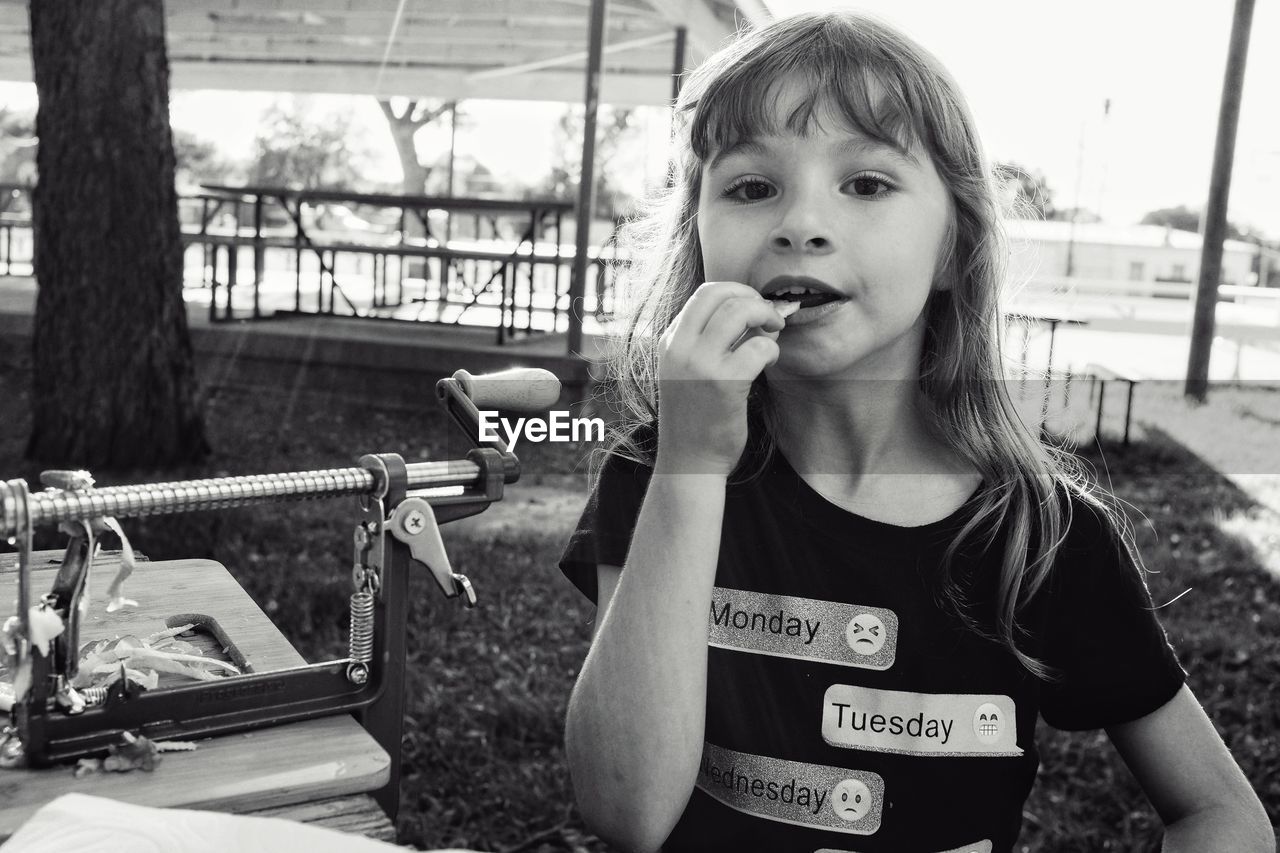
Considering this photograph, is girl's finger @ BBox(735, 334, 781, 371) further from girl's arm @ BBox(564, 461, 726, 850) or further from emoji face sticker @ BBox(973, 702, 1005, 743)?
emoji face sticker @ BBox(973, 702, 1005, 743)

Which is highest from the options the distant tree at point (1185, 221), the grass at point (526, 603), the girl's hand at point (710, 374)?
the distant tree at point (1185, 221)

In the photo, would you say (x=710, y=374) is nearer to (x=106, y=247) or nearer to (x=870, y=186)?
(x=870, y=186)

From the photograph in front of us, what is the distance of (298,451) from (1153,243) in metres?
4.28

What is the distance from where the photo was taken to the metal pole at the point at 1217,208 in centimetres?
520

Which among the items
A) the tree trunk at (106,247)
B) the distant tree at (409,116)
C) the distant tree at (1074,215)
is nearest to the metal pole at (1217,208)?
the distant tree at (1074,215)

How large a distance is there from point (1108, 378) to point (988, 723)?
4.90 meters

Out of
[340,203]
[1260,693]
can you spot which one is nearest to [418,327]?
→ [340,203]

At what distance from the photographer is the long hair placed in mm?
1050

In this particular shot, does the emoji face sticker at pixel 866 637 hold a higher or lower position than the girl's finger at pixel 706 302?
lower

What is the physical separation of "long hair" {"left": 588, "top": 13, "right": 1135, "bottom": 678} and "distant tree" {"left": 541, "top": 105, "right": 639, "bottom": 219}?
4841 millimetres

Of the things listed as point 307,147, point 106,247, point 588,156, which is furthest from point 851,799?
point 307,147

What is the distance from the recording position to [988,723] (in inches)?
41.4

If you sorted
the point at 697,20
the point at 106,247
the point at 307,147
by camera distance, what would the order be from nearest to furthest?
1. the point at 106,247
2. the point at 307,147
3. the point at 697,20

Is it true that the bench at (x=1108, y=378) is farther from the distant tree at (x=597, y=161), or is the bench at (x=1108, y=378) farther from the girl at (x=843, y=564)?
the girl at (x=843, y=564)
